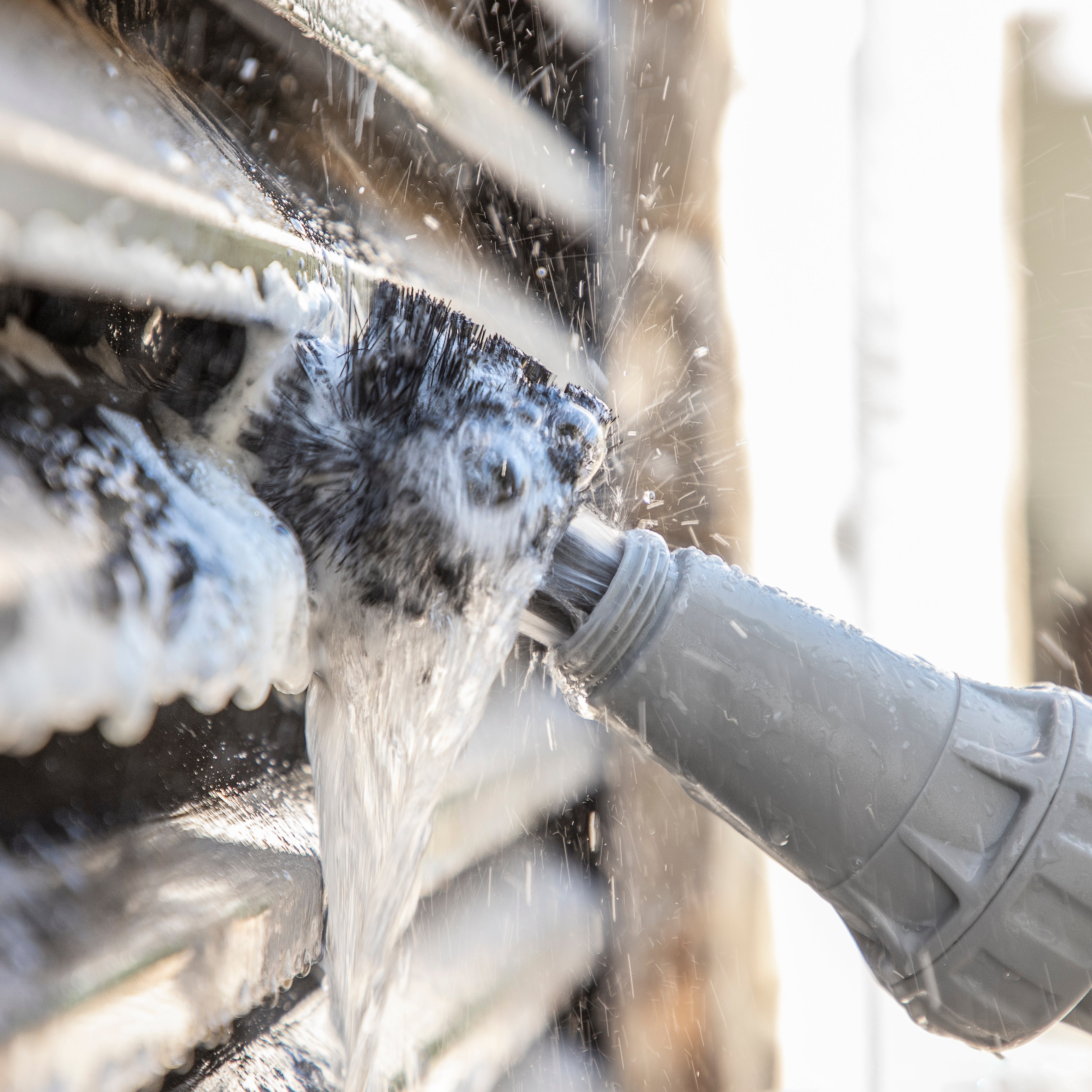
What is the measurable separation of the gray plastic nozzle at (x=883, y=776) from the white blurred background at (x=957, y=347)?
1656 millimetres

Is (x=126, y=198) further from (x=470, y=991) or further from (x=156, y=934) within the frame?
(x=470, y=991)

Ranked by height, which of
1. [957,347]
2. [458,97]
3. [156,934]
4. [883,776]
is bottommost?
[156,934]

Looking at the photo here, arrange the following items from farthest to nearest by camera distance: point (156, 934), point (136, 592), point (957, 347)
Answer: point (957, 347) → point (156, 934) → point (136, 592)

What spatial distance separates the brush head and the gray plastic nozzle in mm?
130

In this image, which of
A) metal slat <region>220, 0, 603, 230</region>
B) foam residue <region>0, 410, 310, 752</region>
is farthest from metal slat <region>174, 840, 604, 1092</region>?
metal slat <region>220, 0, 603, 230</region>

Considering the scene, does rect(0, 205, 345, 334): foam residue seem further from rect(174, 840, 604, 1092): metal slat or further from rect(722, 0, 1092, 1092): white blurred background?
rect(722, 0, 1092, 1092): white blurred background

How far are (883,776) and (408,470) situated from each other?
404 mm

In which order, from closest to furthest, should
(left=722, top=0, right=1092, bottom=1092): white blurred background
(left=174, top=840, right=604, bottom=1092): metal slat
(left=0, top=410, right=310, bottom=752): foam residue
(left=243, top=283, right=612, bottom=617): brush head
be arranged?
(left=0, top=410, right=310, bottom=752): foam residue
(left=243, top=283, right=612, bottom=617): brush head
(left=174, top=840, right=604, bottom=1092): metal slat
(left=722, top=0, right=1092, bottom=1092): white blurred background

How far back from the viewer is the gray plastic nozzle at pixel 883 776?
2.01 feet

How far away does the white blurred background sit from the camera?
2.32 metres

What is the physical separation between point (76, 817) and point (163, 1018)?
0.42ft

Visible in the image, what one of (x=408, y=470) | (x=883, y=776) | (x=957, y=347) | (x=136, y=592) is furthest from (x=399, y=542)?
(x=957, y=347)

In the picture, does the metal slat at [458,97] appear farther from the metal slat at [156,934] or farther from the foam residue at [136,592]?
the metal slat at [156,934]

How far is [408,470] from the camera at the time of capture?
54 centimetres
